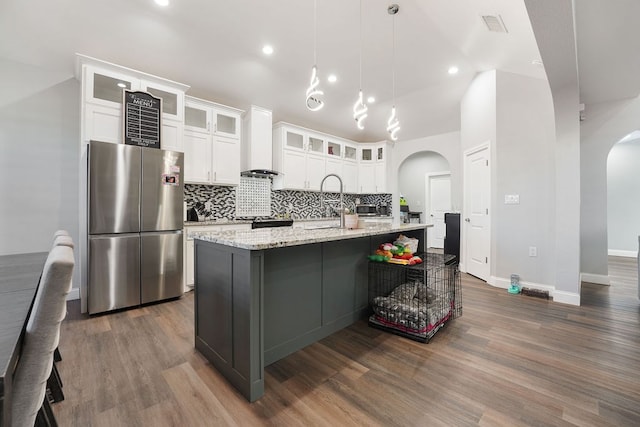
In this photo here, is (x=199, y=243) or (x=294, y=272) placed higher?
(x=199, y=243)

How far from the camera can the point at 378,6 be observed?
2.96 meters

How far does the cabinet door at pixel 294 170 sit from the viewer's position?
5145mm

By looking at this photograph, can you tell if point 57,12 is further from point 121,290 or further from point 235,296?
point 235,296

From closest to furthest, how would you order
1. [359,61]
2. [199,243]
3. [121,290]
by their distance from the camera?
[199,243] < [121,290] < [359,61]

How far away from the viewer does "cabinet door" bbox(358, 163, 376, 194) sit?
666 centimetres

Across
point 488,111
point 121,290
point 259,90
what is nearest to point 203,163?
point 259,90

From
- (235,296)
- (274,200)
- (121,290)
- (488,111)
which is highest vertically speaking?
(488,111)

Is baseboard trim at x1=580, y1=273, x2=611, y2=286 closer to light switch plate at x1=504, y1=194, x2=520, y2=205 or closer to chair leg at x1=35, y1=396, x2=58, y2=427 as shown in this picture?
light switch plate at x1=504, y1=194, x2=520, y2=205

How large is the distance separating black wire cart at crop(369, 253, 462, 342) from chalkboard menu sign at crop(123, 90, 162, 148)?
2.90 metres

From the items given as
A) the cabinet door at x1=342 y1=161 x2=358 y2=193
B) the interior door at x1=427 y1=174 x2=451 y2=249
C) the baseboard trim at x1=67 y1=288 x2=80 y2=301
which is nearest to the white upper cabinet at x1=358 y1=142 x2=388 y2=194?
the cabinet door at x1=342 y1=161 x2=358 y2=193

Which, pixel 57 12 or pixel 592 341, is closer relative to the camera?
pixel 592 341

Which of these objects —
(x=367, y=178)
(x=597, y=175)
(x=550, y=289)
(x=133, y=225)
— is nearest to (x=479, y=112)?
(x=597, y=175)

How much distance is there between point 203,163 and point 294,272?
8.98ft

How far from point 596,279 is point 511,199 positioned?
1.94 meters
